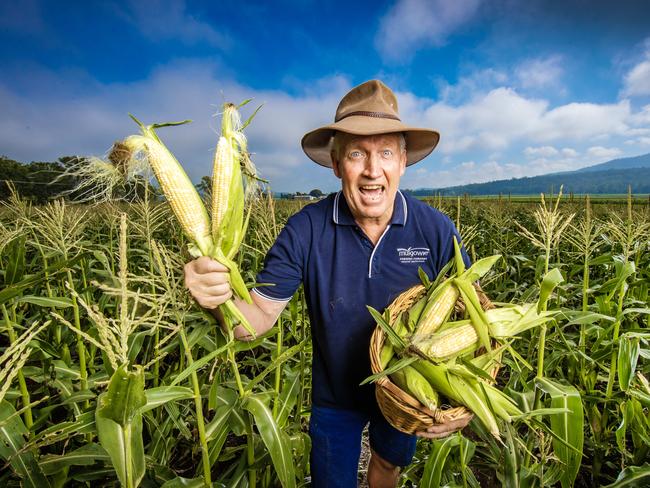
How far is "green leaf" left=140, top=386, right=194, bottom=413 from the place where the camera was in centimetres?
125

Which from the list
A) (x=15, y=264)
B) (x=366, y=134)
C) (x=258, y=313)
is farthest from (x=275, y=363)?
(x=15, y=264)

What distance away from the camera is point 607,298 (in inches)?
95.1

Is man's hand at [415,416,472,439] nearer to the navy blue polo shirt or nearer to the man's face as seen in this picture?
the navy blue polo shirt

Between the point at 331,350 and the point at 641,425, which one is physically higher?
the point at 331,350

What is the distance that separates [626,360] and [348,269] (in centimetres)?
153

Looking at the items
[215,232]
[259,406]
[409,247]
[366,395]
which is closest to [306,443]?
[366,395]

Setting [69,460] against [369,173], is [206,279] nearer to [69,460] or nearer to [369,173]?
[369,173]

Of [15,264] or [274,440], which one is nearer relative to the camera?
[274,440]

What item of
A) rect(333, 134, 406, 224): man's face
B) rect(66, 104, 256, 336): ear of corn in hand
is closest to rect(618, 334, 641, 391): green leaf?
rect(333, 134, 406, 224): man's face

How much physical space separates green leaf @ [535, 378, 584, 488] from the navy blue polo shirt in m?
0.85

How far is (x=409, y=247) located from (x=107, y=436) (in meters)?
1.59

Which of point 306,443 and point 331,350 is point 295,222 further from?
point 306,443

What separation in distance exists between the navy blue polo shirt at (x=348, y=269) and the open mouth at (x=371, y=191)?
189mm

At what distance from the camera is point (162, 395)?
1.29 m
